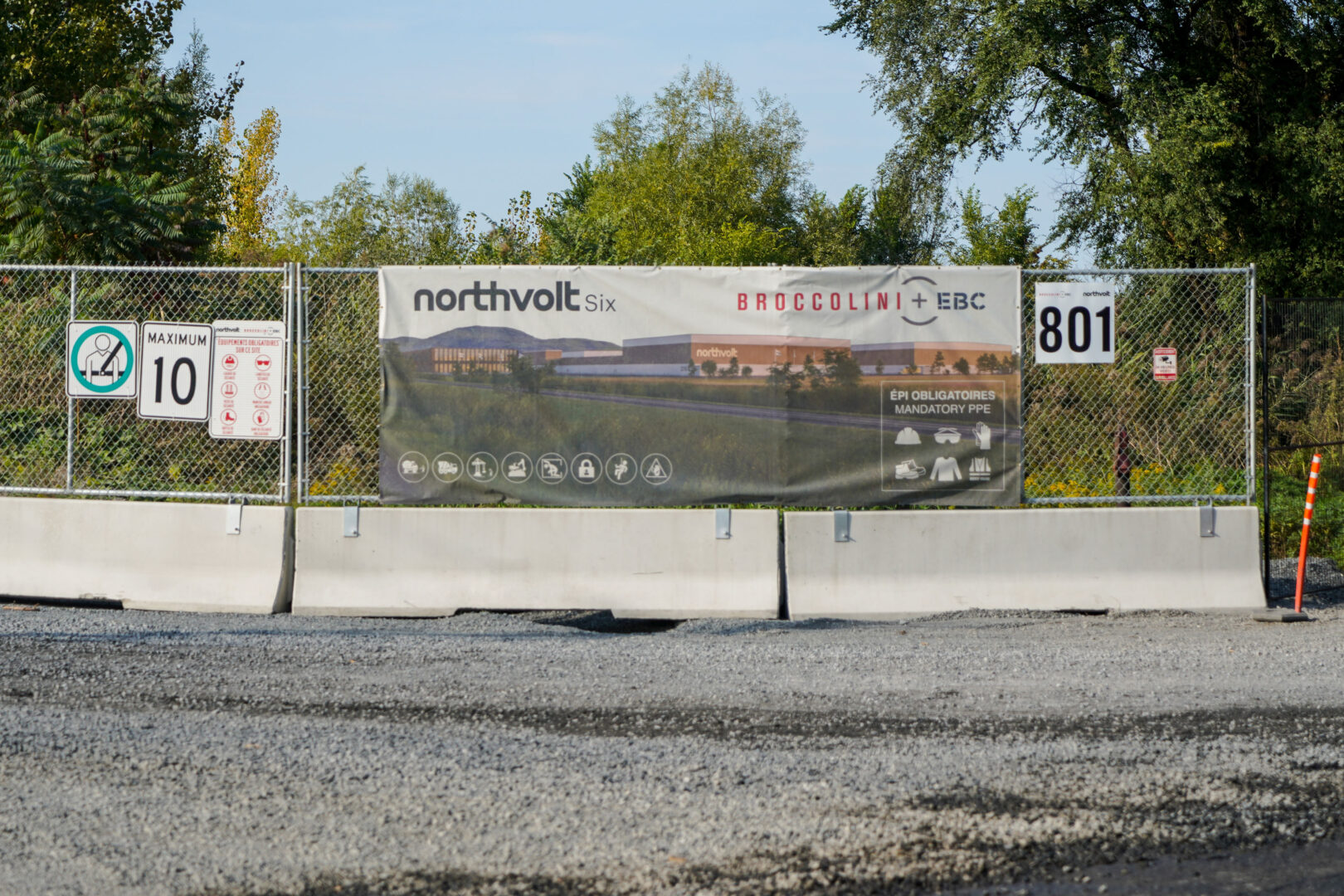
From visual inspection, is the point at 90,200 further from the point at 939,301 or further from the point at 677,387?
the point at 939,301

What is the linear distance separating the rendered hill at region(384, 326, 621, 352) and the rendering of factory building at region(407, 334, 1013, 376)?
3 centimetres

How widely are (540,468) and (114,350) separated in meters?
3.59

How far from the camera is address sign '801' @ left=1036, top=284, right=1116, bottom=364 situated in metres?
9.31

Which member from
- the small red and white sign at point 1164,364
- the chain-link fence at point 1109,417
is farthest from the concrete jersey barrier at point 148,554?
the small red and white sign at point 1164,364

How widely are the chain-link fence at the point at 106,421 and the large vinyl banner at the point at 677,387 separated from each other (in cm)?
119

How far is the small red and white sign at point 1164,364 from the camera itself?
30.1 feet

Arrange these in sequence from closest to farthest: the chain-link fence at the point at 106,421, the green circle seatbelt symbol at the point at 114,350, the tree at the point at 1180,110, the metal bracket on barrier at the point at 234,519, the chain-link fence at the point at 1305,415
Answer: the metal bracket on barrier at the point at 234,519 < the green circle seatbelt symbol at the point at 114,350 < the chain-link fence at the point at 106,421 < the chain-link fence at the point at 1305,415 < the tree at the point at 1180,110

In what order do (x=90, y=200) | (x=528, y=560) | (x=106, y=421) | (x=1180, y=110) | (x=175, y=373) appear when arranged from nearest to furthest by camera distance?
(x=528, y=560) → (x=175, y=373) → (x=106, y=421) → (x=90, y=200) → (x=1180, y=110)

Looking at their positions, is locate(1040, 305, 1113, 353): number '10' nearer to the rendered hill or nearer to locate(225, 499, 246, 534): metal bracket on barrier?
the rendered hill

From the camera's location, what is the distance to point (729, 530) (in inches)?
364

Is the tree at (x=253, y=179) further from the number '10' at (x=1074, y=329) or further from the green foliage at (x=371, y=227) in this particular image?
the number '10' at (x=1074, y=329)

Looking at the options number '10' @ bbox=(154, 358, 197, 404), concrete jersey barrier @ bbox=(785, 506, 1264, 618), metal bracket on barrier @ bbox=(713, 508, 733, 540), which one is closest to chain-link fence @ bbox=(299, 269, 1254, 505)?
concrete jersey barrier @ bbox=(785, 506, 1264, 618)

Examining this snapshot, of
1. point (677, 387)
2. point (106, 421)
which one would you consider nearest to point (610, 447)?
point (677, 387)

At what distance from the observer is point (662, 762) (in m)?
5.33
